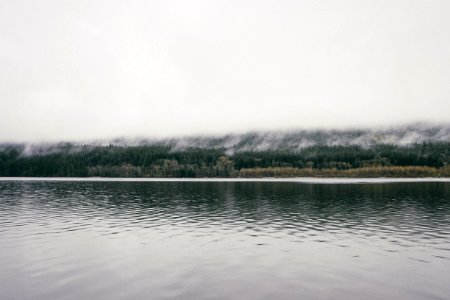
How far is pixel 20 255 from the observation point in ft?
115

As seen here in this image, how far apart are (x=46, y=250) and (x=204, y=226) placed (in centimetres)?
2203

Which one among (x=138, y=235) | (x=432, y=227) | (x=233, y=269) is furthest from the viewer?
(x=432, y=227)

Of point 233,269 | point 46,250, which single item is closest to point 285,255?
point 233,269

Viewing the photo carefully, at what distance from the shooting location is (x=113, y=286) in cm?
2580

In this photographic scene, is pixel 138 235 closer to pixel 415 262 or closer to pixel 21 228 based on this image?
pixel 21 228

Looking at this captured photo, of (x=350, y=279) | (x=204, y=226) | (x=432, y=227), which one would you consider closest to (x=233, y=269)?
(x=350, y=279)

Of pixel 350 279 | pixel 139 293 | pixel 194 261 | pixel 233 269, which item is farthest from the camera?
pixel 194 261

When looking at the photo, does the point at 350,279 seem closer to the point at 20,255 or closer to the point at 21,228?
the point at 20,255

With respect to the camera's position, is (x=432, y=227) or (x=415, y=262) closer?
(x=415, y=262)

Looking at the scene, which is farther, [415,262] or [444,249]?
[444,249]

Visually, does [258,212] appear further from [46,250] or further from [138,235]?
[46,250]

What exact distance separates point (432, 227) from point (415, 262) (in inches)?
847

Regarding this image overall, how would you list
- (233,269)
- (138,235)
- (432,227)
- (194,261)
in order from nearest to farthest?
(233,269) → (194,261) → (138,235) → (432,227)

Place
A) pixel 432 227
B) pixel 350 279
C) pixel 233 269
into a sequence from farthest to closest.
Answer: pixel 432 227
pixel 233 269
pixel 350 279
